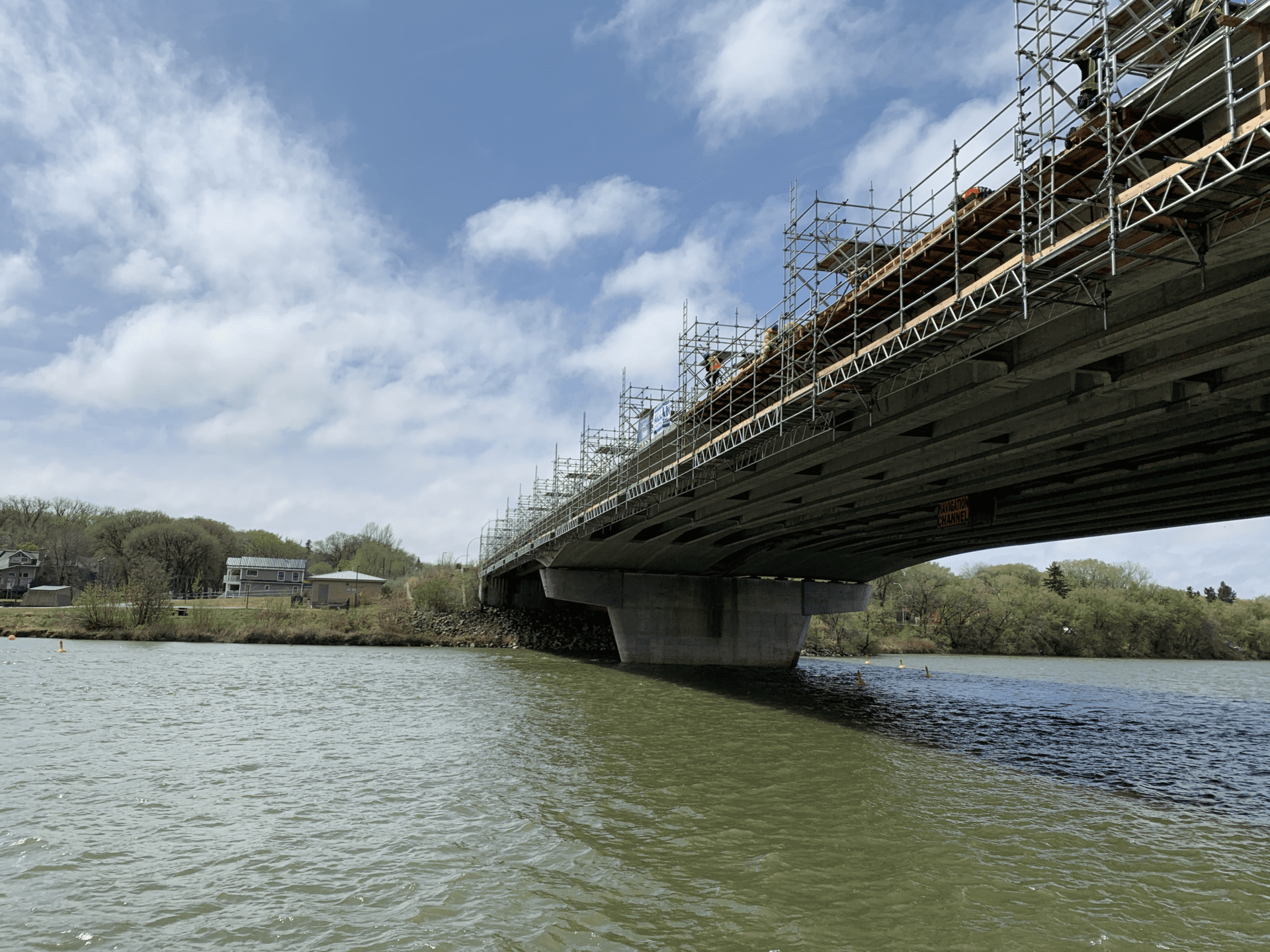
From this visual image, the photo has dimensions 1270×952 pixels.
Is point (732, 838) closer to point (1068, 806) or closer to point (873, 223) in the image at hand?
point (1068, 806)

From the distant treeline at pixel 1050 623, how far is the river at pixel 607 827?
48069 mm

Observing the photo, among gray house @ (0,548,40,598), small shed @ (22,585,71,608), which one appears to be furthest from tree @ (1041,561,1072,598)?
gray house @ (0,548,40,598)

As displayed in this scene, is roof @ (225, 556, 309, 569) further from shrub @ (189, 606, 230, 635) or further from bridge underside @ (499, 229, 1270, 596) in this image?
bridge underside @ (499, 229, 1270, 596)

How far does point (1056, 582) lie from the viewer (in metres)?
88.8

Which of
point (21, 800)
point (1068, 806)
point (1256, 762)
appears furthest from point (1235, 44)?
point (21, 800)

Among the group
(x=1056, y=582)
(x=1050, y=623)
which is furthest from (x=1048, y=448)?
(x=1056, y=582)

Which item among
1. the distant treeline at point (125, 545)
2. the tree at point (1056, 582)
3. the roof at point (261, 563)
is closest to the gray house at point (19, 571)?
the distant treeline at point (125, 545)

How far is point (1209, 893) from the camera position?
9016 millimetres

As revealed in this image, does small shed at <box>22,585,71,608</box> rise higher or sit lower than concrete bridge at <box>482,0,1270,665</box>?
lower

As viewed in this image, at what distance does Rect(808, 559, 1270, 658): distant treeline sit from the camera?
71.4m

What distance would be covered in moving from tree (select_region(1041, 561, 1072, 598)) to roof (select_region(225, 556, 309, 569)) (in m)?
97.2

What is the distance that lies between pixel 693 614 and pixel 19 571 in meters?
93.3

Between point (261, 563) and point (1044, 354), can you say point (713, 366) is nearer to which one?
point (1044, 354)

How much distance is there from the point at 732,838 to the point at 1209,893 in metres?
5.44
